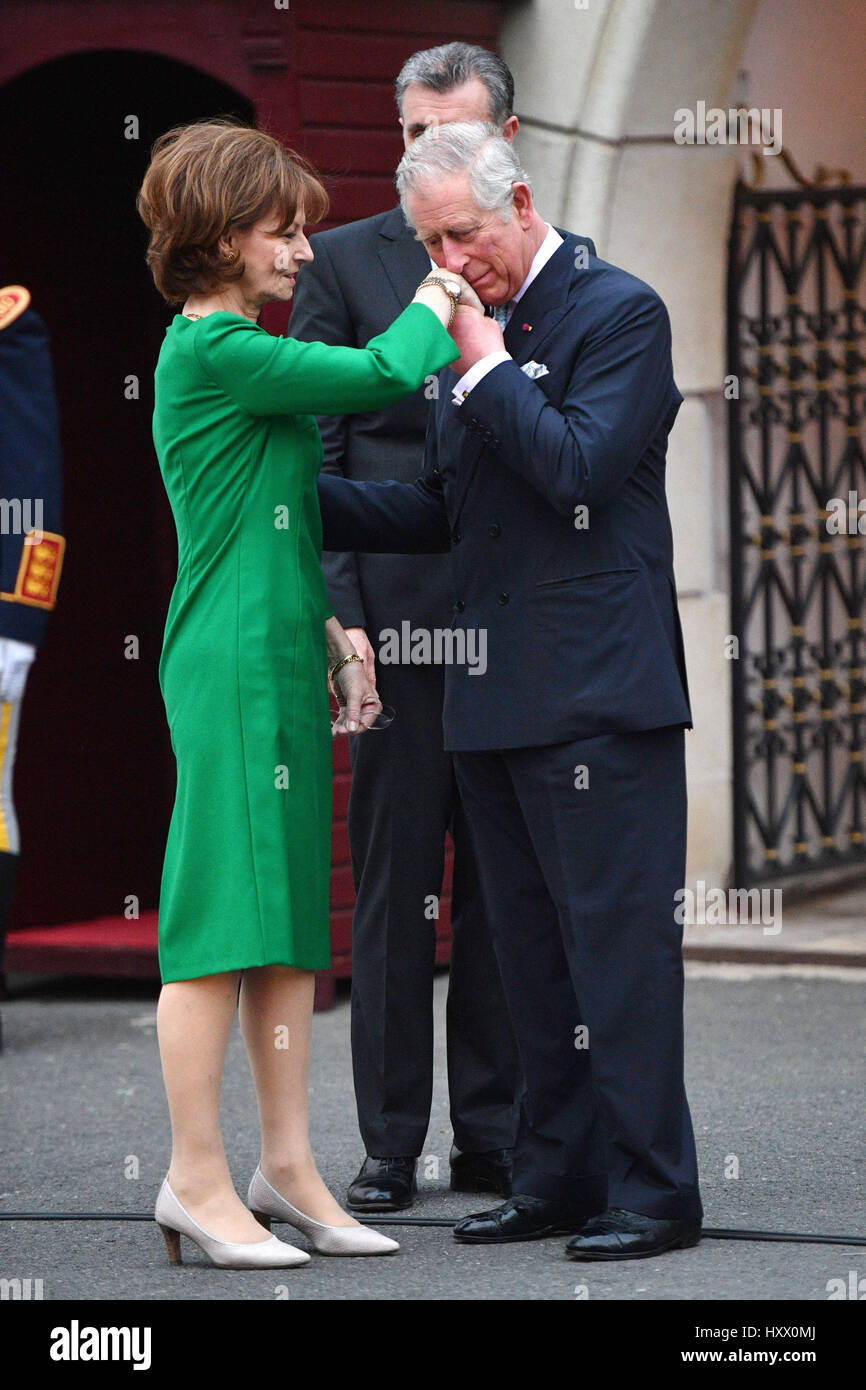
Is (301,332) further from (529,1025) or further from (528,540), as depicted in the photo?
(529,1025)

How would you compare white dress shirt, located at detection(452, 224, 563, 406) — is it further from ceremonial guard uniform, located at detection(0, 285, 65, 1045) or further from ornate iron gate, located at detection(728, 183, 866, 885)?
ornate iron gate, located at detection(728, 183, 866, 885)

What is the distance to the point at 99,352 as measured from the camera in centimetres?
683

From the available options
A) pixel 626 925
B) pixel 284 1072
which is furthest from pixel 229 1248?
pixel 626 925

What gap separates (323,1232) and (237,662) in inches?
36.8

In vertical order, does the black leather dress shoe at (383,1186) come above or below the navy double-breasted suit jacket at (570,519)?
below

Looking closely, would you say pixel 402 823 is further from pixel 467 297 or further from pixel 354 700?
pixel 467 297

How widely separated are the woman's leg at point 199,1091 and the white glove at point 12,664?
7.11 ft

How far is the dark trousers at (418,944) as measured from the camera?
13.7 feet

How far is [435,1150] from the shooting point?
4.54 m

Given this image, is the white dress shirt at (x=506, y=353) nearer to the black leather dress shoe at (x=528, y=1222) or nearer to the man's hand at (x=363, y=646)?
the man's hand at (x=363, y=646)

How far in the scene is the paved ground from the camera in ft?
11.2

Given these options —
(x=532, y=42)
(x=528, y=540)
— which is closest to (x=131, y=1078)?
(x=528, y=540)

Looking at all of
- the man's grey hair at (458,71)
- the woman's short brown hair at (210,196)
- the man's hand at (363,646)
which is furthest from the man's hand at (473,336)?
the man's grey hair at (458,71)

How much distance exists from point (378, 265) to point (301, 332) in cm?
19
